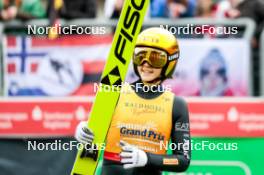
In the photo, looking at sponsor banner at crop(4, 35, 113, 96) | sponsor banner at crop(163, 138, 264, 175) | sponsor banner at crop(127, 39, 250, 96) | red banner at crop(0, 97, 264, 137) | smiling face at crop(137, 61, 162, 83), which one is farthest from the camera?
sponsor banner at crop(4, 35, 113, 96)

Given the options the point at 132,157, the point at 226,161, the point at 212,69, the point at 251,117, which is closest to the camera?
the point at 132,157

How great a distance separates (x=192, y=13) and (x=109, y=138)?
15.7 feet

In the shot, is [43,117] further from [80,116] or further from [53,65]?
[53,65]

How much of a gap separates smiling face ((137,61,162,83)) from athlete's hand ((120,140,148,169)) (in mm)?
570

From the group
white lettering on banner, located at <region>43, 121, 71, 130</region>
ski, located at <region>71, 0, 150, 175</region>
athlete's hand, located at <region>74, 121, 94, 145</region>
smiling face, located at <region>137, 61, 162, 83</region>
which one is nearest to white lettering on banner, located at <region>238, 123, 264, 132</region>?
white lettering on banner, located at <region>43, 121, 71, 130</region>

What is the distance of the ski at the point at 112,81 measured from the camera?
20.9 feet

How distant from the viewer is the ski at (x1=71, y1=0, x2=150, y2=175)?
6355 mm

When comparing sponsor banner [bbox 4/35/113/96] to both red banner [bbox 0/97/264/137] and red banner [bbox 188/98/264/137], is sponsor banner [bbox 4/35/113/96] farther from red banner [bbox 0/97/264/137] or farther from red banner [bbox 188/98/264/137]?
red banner [bbox 188/98/264/137]

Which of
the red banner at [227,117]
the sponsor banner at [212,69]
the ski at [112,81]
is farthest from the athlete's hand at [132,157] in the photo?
the sponsor banner at [212,69]

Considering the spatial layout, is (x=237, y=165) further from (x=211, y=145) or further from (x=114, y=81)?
(x=114, y=81)

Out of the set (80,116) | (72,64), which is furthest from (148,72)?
(72,64)

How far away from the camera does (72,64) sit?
1084 centimetres

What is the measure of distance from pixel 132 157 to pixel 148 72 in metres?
0.69

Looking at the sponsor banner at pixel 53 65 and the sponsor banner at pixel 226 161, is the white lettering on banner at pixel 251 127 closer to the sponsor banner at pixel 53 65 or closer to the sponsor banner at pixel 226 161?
the sponsor banner at pixel 226 161
